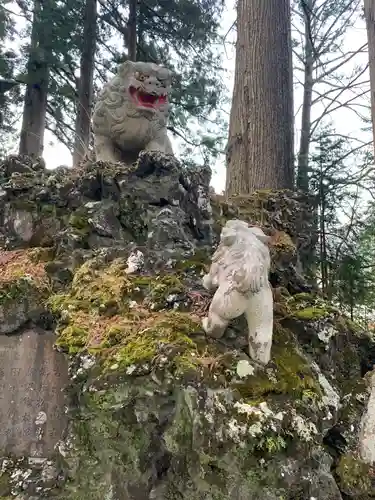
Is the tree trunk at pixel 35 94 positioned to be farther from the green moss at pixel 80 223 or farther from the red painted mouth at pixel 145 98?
the green moss at pixel 80 223

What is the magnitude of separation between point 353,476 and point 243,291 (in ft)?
2.76

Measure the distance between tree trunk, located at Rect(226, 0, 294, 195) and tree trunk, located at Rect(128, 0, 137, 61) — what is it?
2.66 meters

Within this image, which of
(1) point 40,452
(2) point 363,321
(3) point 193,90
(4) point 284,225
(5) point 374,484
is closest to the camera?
(5) point 374,484

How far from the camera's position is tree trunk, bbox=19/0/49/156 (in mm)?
6320

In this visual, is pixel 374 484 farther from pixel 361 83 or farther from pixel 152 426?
pixel 361 83

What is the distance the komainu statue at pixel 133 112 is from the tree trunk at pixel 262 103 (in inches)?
43.3

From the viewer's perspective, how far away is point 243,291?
172 cm

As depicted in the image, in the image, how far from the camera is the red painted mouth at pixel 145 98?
10.5 feet

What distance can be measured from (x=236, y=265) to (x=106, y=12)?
267 inches

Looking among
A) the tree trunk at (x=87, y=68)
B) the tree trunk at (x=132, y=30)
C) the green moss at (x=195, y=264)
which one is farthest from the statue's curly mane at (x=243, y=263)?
the tree trunk at (x=132, y=30)

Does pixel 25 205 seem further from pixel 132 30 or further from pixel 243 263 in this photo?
pixel 132 30

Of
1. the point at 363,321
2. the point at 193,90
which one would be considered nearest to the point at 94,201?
the point at 363,321

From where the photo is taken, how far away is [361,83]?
24.1ft

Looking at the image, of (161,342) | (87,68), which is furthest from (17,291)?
(87,68)
